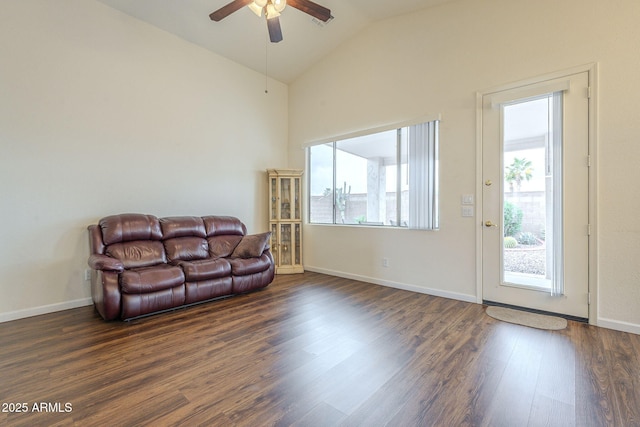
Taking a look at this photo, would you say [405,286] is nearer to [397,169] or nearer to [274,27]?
[397,169]

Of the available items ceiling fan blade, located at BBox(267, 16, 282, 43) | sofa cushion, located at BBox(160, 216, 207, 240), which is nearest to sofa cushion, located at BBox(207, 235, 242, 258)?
sofa cushion, located at BBox(160, 216, 207, 240)

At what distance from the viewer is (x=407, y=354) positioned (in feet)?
7.18

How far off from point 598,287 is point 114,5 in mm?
6160

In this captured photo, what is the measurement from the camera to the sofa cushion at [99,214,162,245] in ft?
10.7

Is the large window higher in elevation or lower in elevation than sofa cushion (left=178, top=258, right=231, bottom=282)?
higher

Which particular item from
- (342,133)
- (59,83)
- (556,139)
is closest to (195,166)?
(59,83)

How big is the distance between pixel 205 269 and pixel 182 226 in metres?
0.88

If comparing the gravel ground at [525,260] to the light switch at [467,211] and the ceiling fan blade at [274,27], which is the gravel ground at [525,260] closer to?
the light switch at [467,211]

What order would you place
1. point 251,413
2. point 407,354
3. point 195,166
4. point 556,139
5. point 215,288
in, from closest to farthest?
point 251,413
point 407,354
point 556,139
point 215,288
point 195,166

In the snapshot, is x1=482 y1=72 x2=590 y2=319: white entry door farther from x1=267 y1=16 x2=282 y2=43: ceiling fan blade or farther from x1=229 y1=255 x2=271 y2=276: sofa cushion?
x1=229 y1=255 x2=271 y2=276: sofa cushion

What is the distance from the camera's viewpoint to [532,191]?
3.01m

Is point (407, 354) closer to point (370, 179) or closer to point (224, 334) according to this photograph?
point (224, 334)

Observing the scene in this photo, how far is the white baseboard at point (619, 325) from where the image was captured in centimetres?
252

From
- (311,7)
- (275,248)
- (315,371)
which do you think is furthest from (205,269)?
(311,7)
